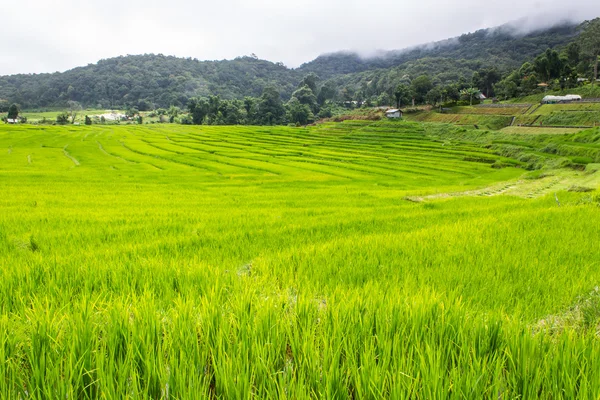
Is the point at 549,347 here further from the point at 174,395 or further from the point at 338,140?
the point at 338,140

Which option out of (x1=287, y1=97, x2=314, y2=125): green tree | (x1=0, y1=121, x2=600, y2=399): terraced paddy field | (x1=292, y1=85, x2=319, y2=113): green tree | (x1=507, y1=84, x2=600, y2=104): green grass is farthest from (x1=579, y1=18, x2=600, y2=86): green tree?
(x1=0, y1=121, x2=600, y2=399): terraced paddy field

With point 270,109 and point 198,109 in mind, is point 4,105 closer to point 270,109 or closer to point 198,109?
point 198,109

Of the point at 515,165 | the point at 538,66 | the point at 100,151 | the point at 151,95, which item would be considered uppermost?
the point at 151,95

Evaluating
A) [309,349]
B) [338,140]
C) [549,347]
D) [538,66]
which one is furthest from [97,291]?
[538,66]

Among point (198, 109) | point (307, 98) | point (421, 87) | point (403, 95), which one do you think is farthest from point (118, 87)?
point (421, 87)

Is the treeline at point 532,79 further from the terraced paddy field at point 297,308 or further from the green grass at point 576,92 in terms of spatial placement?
the terraced paddy field at point 297,308

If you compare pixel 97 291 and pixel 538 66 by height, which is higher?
pixel 538 66

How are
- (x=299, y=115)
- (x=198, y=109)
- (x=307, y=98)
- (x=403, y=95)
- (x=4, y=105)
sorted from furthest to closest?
(x=307, y=98) < (x=4, y=105) < (x=299, y=115) < (x=198, y=109) < (x=403, y=95)

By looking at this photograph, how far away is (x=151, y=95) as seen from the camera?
6417 inches

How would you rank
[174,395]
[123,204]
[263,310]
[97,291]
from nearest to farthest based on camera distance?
[174,395] < [263,310] < [97,291] < [123,204]

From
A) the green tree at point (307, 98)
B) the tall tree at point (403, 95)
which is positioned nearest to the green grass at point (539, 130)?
the tall tree at point (403, 95)

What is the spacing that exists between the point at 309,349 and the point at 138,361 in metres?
0.79

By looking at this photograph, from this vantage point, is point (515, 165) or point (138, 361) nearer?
point (138, 361)

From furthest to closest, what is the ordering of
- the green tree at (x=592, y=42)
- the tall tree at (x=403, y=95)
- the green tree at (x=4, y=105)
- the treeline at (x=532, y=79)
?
1. the green tree at (x=4, y=105)
2. the tall tree at (x=403, y=95)
3. the green tree at (x=592, y=42)
4. the treeline at (x=532, y=79)
